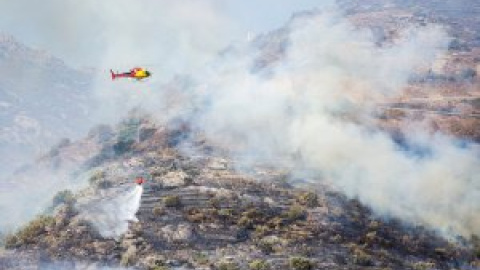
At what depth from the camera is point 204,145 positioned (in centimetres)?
6531

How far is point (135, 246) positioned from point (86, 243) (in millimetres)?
3710

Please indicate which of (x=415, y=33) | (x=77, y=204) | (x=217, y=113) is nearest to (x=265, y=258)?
(x=77, y=204)

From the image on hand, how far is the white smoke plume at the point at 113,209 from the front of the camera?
46.1 metres

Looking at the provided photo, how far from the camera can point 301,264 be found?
131 ft

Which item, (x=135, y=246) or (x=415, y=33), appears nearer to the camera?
(x=135, y=246)

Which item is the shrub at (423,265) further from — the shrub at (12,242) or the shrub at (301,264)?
the shrub at (12,242)

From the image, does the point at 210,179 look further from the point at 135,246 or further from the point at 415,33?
the point at 415,33

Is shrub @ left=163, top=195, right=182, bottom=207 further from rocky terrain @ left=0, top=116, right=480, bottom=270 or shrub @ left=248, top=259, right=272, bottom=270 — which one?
shrub @ left=248, top=259, right=272, bottom=270

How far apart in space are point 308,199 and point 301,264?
34.8 ft

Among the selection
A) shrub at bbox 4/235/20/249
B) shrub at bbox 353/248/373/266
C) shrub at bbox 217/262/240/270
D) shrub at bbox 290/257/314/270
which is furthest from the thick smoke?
shrub at bbox 4/235/20/249

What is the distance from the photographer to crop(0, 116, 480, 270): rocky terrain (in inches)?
1649

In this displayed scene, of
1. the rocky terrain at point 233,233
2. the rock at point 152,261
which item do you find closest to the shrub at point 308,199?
the rocky terrain at point 233,233

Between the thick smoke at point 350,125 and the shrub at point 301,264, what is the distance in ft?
38.6

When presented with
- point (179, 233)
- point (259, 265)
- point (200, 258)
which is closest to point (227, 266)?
point (259, 265)
